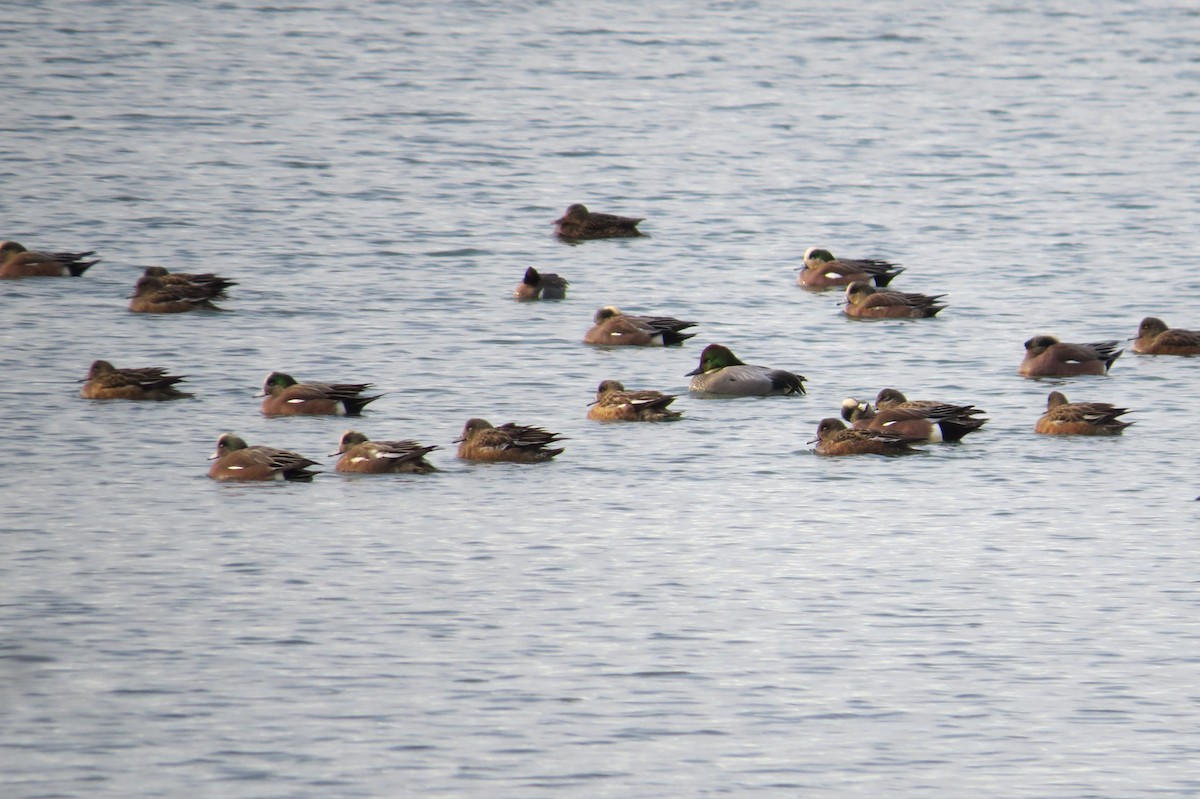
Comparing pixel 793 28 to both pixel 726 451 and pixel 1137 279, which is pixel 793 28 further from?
pixel 726 451

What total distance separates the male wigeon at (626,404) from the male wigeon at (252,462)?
3312 mm

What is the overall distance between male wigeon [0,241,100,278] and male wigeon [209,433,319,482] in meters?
10.6

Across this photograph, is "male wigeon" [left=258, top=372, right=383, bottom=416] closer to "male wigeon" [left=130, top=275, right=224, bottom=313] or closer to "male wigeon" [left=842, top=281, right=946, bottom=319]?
"male wigeon" [left=130, top=275, right=224, bottom=313]

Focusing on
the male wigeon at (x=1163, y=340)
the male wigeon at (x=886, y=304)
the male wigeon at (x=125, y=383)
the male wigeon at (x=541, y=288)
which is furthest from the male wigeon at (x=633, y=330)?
the male wigeon at (x=125, y=383)

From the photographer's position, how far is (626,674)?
12.7 meters

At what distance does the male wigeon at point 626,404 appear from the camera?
19547 mm

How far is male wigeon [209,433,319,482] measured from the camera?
17.0 metres

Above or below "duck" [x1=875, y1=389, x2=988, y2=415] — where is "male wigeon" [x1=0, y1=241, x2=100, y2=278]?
below

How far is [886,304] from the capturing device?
83.8 feet

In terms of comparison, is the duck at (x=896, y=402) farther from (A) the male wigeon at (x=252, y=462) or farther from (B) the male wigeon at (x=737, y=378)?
(A) the male wigeon at (x=252, y=462)

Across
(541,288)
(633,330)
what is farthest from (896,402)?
(541,288)

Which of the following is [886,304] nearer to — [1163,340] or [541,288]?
[1163,340]

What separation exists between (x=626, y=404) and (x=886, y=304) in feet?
22.5

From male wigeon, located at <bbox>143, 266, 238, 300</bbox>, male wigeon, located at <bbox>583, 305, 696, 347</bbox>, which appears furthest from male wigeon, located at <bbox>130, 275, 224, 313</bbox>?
male wigeon, located at <bbox>583, 305, 696, 347</bbox>
